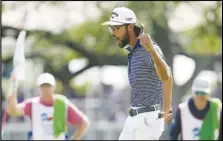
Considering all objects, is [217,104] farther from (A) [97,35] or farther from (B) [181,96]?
(A) [97,35]

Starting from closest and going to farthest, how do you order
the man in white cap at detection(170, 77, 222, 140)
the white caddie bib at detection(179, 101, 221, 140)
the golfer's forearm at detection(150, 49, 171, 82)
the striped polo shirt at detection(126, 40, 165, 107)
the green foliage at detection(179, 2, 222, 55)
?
the golfer's forearm at detection(150, 49, 171, 82) < the striped polo shirt at detection(126, 40, 165, 107) < the man in white cap at detection(170, 77, 222, 140) < the white caddie bib at detection(179, 101, 221, 140) < the green foliage at detection(179, 2, 222, 55)

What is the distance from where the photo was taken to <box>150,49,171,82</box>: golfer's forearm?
8.52 meters

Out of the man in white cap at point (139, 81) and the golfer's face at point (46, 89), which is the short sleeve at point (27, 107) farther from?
the man in white cap at point (139, 81)

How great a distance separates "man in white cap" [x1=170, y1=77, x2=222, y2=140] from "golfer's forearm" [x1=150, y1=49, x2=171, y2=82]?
543 centimetres

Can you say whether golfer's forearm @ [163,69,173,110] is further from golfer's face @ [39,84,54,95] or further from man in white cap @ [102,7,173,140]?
golfer's face @ [39,84,54,95]

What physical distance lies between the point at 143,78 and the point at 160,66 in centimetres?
37

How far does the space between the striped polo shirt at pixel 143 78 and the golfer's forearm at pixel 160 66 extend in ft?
0.84

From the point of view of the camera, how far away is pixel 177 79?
22875 millimetres

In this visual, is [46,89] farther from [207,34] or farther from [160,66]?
[207,34]

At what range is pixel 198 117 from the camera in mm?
14336

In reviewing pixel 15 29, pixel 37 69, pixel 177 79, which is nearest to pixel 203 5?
pixel 177 79

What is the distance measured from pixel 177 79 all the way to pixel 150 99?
13935mm

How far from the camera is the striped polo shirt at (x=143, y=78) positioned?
8.90m

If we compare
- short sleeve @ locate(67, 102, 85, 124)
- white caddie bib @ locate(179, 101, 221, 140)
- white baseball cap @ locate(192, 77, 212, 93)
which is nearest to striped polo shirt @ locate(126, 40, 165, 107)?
short sleeve @ locate(67, 102, 85, 124)
